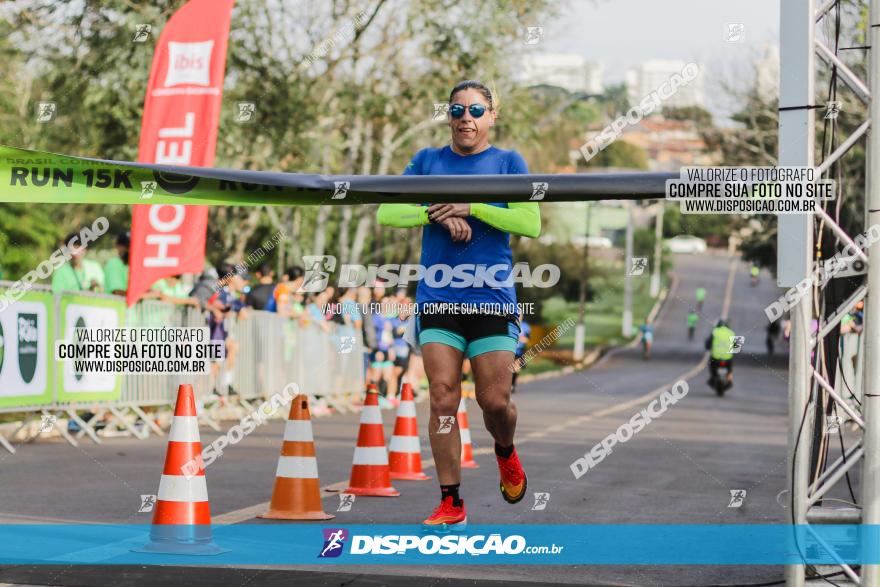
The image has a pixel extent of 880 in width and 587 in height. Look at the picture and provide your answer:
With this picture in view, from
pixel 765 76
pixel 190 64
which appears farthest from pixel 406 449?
pixel 765 76

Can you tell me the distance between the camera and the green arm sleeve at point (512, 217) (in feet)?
21.4

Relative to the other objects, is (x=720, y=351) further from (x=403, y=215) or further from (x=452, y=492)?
(x=403, y=215)

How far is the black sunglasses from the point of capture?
6719 mm

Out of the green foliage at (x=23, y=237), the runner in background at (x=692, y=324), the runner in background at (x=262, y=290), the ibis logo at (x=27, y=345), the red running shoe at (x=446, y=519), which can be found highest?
the runner in background at (x=692, y=324)

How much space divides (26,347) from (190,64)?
4.83 m

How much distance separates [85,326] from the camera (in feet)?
44.8

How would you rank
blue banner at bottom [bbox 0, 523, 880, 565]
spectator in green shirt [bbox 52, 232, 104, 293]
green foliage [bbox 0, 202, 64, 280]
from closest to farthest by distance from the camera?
blue banner at bottom [bbox 0, 523, 880, 565], spectator in green shirt [bbox 52, 232, 104, 293], green foliage [bbox 0, 202, 64, 280]

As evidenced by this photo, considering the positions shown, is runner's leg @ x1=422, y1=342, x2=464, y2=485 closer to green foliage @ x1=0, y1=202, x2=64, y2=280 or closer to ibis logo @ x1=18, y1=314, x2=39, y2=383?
ibis logo @ x1=18, y1=314, x2=39, y2=383

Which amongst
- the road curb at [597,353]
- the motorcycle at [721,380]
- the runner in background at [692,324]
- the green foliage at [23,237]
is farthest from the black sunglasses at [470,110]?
the runner in background at [692,324]

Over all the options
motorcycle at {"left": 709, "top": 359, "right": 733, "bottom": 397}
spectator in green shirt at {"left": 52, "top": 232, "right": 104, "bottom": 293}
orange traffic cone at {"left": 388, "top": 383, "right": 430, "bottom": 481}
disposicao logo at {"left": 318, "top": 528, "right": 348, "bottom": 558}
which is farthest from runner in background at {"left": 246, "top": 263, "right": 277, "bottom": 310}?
motorcycle at {"left": 709, "top": 359, "right": 733, "bottom": 397}

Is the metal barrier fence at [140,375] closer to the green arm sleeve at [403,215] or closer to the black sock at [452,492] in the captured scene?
the black sock at [452,492]

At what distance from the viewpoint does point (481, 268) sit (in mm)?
6684

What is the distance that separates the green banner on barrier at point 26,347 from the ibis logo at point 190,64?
3.96 meters

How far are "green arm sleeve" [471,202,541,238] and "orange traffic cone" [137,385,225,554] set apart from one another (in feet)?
5.28
